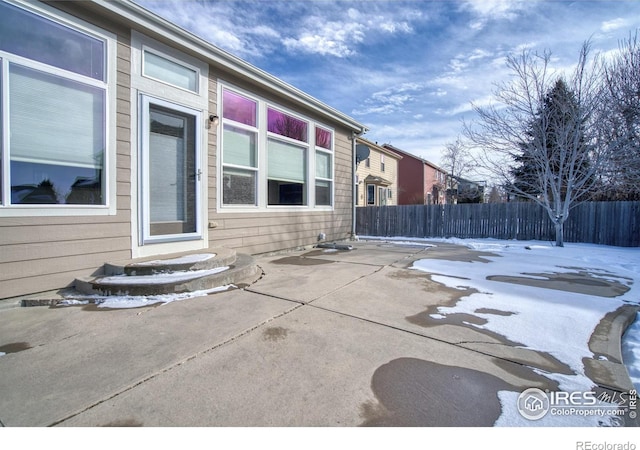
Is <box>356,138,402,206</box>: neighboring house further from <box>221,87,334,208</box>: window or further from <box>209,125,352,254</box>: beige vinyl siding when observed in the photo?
<box>221,87,334,208</box>: window

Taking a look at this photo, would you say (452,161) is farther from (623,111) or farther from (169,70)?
(169,70)

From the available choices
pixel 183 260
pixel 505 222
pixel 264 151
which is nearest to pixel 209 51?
pixel 264 151

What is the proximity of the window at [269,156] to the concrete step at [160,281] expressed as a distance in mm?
1649

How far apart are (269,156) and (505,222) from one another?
8.49 meters

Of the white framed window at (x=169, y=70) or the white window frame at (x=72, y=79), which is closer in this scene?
the white window frame at (x=72, y=79)

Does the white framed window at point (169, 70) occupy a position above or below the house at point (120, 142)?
above

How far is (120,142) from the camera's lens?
3.54m

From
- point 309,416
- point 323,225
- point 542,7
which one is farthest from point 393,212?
point 309,416

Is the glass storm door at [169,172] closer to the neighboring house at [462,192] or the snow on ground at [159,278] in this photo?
the snow on ground at [159,278]

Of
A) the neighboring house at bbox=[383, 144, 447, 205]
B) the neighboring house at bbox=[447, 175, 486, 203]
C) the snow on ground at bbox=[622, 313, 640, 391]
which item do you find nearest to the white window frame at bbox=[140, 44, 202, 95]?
the snow on ground at bbox=[622, 313, 640, 391]

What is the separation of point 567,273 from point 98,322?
6016 mm

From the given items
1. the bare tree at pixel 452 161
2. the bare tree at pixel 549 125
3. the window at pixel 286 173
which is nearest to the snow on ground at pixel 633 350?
the window at pixel 286 173

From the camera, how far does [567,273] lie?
4.50 m

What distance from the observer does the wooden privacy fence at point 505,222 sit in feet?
27.0
